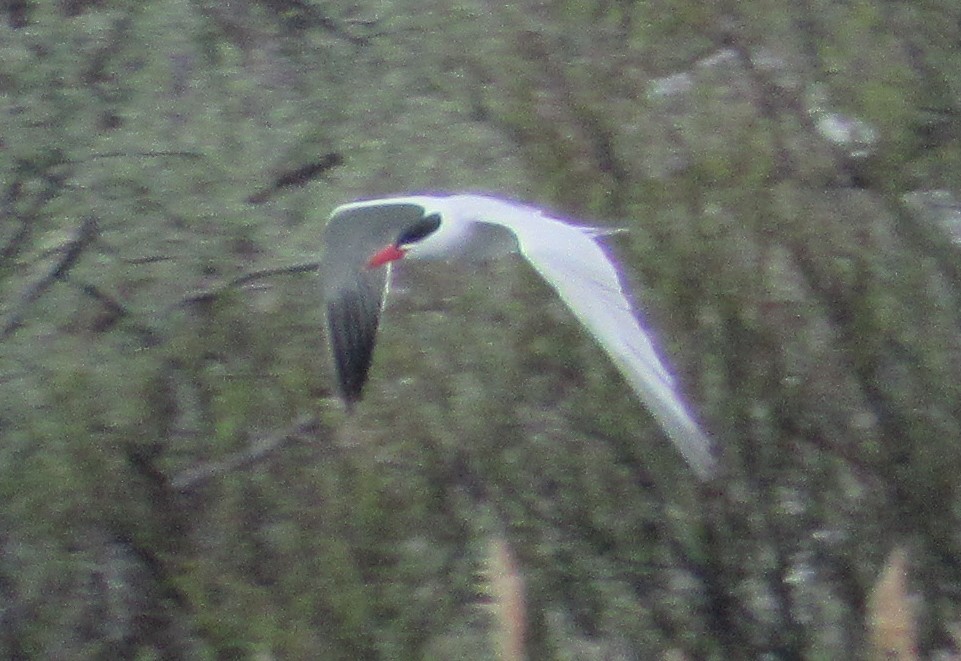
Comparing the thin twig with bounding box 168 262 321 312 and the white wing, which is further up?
the white wing

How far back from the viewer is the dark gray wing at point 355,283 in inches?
153

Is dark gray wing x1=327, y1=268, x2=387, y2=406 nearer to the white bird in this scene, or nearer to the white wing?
the white bird

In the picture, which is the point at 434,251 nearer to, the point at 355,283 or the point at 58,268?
the point at 355,283

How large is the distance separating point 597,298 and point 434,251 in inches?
29.6

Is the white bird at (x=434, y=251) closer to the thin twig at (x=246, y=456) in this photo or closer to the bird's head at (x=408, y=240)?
the bird's head at (x=408, y=240)

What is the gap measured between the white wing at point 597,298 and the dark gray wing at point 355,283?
21 cm

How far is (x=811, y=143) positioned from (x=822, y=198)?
5.2 inches

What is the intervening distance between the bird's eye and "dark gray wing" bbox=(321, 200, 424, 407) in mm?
52

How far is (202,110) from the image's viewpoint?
4.11 metres

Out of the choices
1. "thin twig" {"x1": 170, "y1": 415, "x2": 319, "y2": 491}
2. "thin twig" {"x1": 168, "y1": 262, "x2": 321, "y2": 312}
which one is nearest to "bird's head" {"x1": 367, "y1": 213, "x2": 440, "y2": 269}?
"thin twig" {"x1": 168, "y1": 262, "x2": 321, "y2": 312}

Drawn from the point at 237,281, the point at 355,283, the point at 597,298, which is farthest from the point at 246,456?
the point at 597,298

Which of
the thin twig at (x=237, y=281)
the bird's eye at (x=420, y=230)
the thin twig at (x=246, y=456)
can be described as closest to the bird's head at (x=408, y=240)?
the bird's eye at (x=420, y=230)

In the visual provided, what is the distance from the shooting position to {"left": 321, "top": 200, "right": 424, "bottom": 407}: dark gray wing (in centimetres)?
388

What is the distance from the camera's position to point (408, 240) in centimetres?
379
